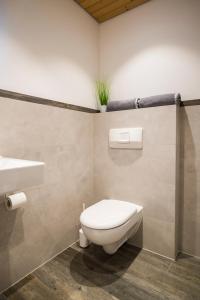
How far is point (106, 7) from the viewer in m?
1.88

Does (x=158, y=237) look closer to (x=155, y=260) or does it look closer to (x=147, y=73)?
(x=155, y=260)

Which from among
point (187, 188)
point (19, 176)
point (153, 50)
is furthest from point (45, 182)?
point (153, 50)

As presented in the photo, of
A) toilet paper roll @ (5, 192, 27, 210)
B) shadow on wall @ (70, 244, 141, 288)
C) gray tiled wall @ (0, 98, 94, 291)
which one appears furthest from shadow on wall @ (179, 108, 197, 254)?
toilet paper roll @ (5, 192, 27, 210)

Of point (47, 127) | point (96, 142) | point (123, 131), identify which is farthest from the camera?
point (96, 142)

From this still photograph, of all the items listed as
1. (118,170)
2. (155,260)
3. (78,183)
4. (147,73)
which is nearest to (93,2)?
(147,73)

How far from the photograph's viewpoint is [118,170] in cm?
181

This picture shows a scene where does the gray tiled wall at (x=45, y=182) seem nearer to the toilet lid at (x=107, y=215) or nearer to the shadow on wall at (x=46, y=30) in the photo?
the toilet lid at (x=107, y=215)

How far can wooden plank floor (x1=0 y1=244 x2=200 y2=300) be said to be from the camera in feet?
3.89

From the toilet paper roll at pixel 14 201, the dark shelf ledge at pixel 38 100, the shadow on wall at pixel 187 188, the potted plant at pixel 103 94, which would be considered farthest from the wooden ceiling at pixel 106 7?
the toilet paper roll at pixel 14 201

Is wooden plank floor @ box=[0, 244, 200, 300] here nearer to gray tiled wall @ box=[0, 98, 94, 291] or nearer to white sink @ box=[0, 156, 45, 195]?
gray tiled wall @ box=[0, 98, 94, 291]

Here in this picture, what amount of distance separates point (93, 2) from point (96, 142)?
1393 millimetres

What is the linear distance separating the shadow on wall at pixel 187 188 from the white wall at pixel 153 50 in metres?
0.34

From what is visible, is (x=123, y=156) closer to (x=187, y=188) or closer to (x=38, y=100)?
(x=187, y=188)

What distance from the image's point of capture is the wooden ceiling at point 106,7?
1.80m
